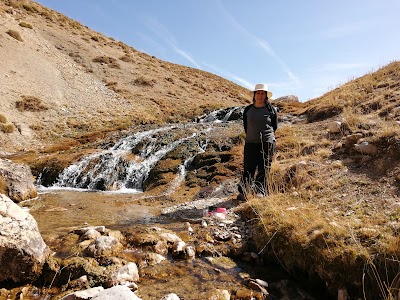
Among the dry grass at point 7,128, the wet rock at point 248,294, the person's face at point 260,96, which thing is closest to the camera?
the wet rock at point 248,294

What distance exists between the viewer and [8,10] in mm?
39594

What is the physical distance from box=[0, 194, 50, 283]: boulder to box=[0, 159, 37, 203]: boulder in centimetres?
606

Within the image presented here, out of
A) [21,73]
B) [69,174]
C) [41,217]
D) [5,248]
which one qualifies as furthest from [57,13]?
[5,248]

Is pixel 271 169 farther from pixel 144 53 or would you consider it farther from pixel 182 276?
pixel 144 53

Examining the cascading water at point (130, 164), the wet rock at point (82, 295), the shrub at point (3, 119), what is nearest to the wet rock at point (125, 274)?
the wet rock at point (82, 295)

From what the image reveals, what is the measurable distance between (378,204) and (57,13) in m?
54.9

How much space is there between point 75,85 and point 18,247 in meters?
29.9

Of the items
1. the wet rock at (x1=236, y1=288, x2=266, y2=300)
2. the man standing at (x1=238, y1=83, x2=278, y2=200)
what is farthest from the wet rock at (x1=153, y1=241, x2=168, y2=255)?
the man standing at (x1=238, y1=83, x2=278, y2=200)

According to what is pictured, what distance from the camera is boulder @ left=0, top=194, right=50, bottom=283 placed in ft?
13.6

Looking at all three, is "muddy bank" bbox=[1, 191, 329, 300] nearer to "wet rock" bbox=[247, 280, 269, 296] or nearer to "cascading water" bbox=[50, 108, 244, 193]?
"wet rock" bbox=[247, 280, 269, 296]

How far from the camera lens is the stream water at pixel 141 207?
15.1 ft

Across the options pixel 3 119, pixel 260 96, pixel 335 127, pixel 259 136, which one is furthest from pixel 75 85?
pixel 259 136

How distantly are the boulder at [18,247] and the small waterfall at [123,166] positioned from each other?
784 centimetres

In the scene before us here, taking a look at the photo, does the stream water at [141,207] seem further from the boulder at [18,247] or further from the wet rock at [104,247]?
the boulder at [18,247]
